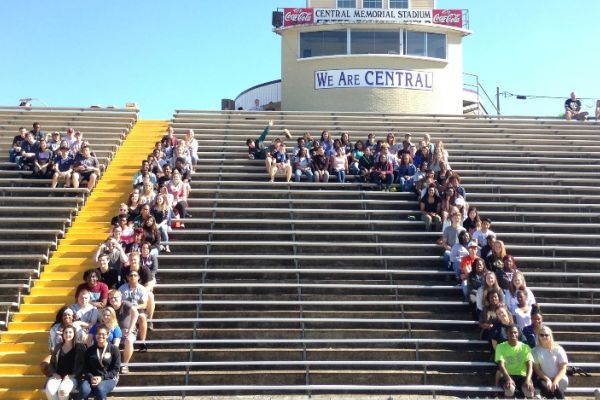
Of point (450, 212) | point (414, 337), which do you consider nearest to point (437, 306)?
point (414, 337)

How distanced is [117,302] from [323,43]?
48.3 ft

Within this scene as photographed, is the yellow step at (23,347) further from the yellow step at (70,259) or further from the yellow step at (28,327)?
the yellow step at (70,259)

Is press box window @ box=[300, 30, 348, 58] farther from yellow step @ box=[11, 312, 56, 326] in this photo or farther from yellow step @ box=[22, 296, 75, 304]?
yellow step @ box=[11, 312, 56, 326]

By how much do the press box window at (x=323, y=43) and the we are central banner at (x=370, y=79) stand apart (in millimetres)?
620

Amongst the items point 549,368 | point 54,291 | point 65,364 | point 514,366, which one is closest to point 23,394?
point 65,364

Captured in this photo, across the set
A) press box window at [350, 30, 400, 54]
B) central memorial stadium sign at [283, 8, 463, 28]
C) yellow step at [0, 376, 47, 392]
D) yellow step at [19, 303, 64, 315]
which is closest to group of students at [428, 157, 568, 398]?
yellow step at [0, 376, 47, 392]

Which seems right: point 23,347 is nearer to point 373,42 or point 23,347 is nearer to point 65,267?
point 65,267

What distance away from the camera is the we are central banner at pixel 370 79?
2169 centimetres

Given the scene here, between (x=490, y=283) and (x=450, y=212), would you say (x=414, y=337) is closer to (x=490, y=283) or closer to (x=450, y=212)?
(x=490, y=283)

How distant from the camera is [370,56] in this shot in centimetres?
2166

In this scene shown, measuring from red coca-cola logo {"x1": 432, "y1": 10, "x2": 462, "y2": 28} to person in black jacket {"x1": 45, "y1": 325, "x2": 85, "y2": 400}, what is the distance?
17.2 m

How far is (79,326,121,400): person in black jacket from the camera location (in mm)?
8117

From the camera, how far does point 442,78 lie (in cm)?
2238

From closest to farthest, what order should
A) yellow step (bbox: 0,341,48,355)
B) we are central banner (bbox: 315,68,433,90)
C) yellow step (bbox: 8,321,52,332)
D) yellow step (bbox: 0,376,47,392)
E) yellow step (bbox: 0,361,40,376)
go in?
yellow step (bbox: 0,376,47,392) → yellow step (bbox: 0,361,40,376) → yellow step (bbox: 0,341,48,355) → yellow step (bbox: 8,321,52,332) → we are central banner (bbox: 315,68,433,90)
